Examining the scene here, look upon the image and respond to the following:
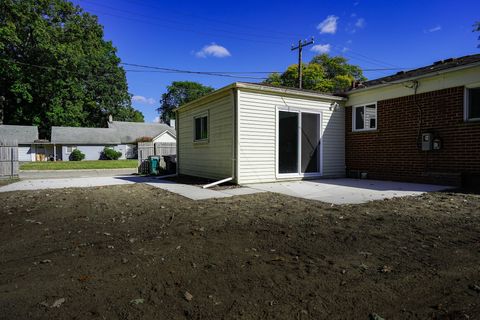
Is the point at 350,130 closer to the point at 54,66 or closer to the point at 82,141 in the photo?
the point at 82,141

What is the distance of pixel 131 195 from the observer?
25.5 ft

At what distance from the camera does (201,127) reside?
1154cm

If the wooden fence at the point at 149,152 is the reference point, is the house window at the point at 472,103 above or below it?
Result: above

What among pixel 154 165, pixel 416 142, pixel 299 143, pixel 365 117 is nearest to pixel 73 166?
pixel 154 165

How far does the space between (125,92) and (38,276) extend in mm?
50424

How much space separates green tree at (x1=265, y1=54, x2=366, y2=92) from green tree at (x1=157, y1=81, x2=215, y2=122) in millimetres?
32575

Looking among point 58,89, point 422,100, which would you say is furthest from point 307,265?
point 58,89

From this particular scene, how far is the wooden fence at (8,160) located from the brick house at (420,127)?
49.5ft

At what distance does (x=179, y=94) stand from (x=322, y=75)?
4198 centimetres

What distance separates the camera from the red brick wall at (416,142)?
27.1 ft

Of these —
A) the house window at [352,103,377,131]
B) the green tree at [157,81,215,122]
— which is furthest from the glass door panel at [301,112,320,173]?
the green tree at [157,81,215,122]

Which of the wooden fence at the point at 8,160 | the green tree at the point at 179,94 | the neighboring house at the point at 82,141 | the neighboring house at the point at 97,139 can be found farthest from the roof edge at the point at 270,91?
the green tree at the point at 179,94

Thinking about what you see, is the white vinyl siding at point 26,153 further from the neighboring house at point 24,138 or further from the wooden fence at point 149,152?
the wooden fence at point 149,152

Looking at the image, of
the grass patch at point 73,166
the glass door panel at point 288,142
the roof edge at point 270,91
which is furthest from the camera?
the grass patch at point 73,166
